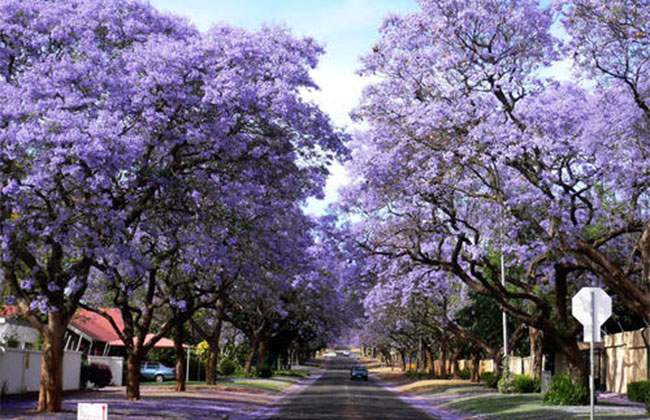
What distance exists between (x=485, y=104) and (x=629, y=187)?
4.67 m

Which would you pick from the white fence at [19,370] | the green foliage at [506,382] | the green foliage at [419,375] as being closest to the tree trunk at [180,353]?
the white fence at [19,370]

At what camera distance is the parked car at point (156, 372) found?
57688 mm

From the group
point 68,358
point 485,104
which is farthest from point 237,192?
point 68,358

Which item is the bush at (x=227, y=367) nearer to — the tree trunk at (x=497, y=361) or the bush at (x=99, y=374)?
the bush at (x=99, y=374)

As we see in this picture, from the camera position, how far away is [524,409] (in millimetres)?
29016

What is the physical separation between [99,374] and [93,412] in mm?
32425

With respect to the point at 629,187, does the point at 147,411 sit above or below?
below

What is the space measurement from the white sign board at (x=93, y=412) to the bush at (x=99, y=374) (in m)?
31.1

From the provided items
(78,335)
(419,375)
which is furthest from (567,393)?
(419,375)

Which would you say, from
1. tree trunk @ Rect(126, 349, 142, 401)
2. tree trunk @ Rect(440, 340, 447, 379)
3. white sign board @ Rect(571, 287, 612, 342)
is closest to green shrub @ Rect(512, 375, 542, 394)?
tree trunk @ Rect(126, 349, 142, 401)

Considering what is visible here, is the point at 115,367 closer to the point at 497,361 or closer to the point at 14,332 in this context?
the point at 14,332

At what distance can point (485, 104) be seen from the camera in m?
23.5

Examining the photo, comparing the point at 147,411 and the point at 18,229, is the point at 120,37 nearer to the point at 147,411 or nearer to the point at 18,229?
the point at 18,229

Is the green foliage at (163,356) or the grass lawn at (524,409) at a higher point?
the grass lawn at (524,409)
